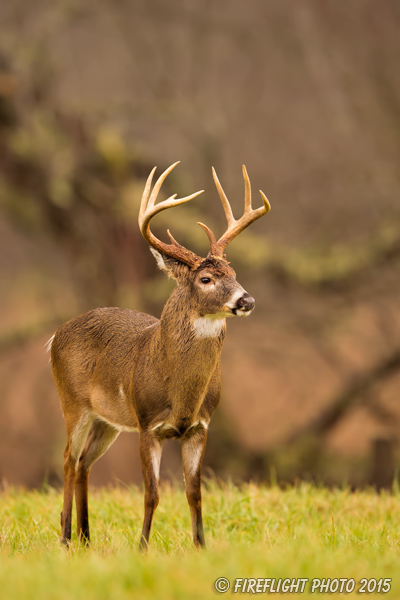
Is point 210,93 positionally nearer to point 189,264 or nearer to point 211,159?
point 211,159

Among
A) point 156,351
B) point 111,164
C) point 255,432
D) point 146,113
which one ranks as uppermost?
point 146,113

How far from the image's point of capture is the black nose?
14.0 ft

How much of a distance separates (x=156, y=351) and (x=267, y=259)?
24.4 feet

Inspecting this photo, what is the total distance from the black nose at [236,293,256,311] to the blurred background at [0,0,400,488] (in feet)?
22.9

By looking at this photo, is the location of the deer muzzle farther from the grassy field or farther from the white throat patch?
the grassy field

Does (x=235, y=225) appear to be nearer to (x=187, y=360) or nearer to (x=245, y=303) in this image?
(x=245, y=303)

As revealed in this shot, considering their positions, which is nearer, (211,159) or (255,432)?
(255,432)

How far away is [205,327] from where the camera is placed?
14.7ft

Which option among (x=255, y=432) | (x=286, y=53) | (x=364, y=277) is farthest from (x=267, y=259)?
(x=286, y=53)

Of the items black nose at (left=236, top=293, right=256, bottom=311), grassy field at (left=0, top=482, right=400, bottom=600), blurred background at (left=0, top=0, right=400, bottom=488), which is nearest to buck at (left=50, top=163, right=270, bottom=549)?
black nose at (left=236, top=293, right=256, bottom=311)

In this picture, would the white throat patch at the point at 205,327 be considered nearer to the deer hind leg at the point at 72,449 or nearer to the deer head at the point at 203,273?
the deer head at the point at 203,273

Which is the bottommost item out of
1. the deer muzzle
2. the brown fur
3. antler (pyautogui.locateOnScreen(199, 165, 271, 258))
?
the brown fur

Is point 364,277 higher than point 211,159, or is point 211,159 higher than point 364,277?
point 211,159

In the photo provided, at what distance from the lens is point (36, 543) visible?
4.81 meters
